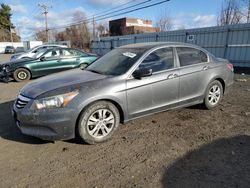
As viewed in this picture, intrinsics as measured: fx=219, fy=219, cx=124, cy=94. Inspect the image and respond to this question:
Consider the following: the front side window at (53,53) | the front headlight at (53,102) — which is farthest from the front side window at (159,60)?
the front side window at (53,53)

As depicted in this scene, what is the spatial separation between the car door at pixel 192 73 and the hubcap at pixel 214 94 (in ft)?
1.12

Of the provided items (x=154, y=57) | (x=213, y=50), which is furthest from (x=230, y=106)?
(x=213, y=50)

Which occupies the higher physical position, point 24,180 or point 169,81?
point 169,81

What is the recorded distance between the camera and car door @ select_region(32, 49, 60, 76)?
32.9 ft

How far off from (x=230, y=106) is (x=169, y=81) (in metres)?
2.20

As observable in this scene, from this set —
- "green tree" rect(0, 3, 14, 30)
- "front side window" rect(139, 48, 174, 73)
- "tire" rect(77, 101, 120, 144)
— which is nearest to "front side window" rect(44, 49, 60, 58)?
"front side window" rect(139, 48, 174, 73)

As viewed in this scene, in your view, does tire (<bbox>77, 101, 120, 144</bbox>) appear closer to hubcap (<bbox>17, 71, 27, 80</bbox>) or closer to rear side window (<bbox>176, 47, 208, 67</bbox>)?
rear side window (<bbox>176, 47, 208, 67</bbox>)

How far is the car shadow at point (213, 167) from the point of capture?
8.68 feet

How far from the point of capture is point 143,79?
3957 millimetres

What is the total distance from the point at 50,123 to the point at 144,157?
1497 millimetres

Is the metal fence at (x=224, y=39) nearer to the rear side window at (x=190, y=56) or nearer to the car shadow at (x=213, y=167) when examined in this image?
the rear side window at (x=190, y=56)

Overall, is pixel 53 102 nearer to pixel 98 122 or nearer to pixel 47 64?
pixel 98 122

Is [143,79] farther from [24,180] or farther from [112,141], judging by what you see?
[24,180]

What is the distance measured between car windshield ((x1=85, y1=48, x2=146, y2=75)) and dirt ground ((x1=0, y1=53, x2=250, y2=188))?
3.81ft
